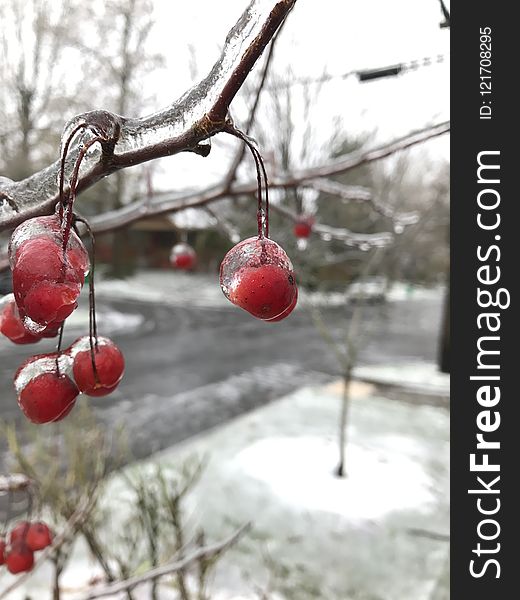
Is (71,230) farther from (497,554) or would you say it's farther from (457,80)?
(497,554)

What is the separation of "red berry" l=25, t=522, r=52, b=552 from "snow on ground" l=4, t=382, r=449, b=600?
133 cm

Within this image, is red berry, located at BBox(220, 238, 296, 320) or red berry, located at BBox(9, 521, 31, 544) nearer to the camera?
red berry, located at BBox(220, 238, 296, 320)

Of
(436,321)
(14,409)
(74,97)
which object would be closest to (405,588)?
(14,409)

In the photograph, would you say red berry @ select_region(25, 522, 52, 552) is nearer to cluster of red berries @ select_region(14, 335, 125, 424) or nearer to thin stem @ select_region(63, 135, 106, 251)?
cluster of red berries @ select_region(14, 335, 125, 424)

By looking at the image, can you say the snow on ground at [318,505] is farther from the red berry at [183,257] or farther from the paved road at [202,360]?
the red berry at [183,257]

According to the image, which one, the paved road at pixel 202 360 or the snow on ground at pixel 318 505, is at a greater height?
the paved road at pixel 202 360

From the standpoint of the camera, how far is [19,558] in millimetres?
1366

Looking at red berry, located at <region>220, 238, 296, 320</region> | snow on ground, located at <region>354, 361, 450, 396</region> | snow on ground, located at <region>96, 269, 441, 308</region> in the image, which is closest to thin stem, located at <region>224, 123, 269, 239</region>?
red berry, located at <region>220, 238, 296, 320</region>

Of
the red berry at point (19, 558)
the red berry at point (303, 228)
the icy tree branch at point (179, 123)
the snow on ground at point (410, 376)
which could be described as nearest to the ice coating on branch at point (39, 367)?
the icy tree branch at point (179, 123)

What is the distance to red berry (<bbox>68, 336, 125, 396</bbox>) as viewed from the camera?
772mm

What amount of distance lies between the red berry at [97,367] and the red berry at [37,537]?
2.74ft

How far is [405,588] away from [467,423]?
214 centimetres

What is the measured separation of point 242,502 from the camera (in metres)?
4.55

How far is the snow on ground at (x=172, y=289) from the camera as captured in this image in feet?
62.8
